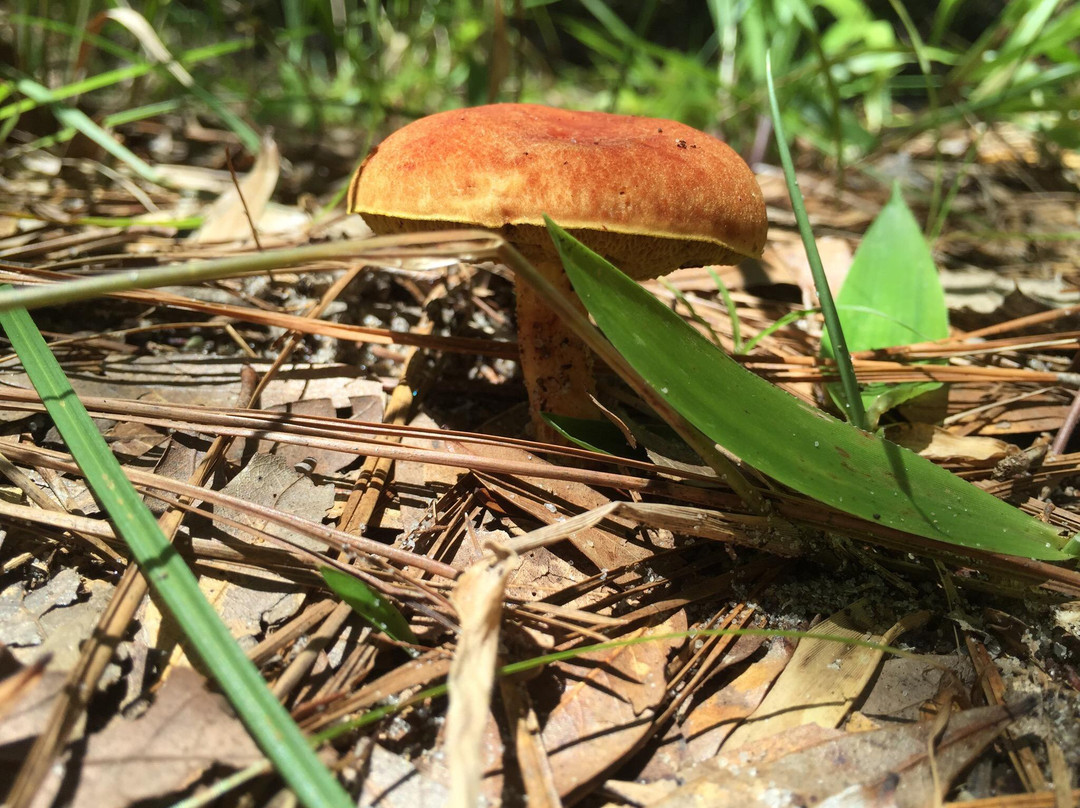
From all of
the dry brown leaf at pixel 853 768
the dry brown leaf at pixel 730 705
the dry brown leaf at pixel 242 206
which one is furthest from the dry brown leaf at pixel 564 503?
the dry brown leaf at pixel 242 206

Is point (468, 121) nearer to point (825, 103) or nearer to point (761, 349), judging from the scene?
point (761, 349)

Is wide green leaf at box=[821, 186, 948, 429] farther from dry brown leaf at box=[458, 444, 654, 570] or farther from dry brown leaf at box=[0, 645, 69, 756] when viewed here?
dry brown leaf at box=[0, 645, 69, 756]

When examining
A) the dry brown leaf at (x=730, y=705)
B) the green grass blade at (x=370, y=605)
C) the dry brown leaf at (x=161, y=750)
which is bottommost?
the dry brown leaf at (x=730, y=705)

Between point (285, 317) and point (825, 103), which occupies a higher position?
point (825, 103)

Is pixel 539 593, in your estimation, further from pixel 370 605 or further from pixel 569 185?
pixel 569 185

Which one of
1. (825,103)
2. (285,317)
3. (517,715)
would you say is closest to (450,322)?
(285,317)

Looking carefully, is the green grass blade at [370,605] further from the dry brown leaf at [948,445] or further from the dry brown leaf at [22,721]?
the dry brown leaf at [948,445]
